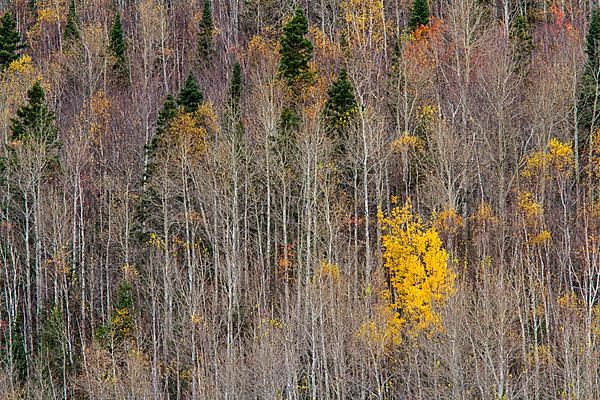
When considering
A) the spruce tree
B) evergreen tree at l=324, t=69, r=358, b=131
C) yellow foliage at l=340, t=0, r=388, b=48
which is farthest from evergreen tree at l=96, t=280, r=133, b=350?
yellow foliage at l=340, t=0, r=388, b=48

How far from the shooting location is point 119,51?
167 ft


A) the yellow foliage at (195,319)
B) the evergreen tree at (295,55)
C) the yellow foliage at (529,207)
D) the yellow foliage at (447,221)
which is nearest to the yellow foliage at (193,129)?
the evergreen tree at (295,55)

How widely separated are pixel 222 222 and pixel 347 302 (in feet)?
27.1

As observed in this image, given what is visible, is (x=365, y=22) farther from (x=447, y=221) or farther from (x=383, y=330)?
(x=383, y=330)

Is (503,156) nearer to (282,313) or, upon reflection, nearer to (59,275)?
(282,313)

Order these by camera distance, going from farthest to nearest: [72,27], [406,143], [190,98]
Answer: [72,27] < [190,98] < [406,143]

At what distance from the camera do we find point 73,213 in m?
37.2

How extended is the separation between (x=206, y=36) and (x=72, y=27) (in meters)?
10.7

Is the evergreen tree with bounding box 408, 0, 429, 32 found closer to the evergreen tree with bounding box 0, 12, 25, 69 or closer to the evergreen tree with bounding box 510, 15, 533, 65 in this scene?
the evergreen tree with bounding box 510, 15, 533, 65

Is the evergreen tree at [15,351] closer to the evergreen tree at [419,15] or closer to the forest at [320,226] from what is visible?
the forest at [320,226]

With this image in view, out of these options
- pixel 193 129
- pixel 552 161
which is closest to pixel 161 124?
pixel 193 129

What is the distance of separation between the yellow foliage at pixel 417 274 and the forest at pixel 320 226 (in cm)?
10

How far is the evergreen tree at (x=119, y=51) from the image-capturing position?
164ft

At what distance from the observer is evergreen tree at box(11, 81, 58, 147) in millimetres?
36719
